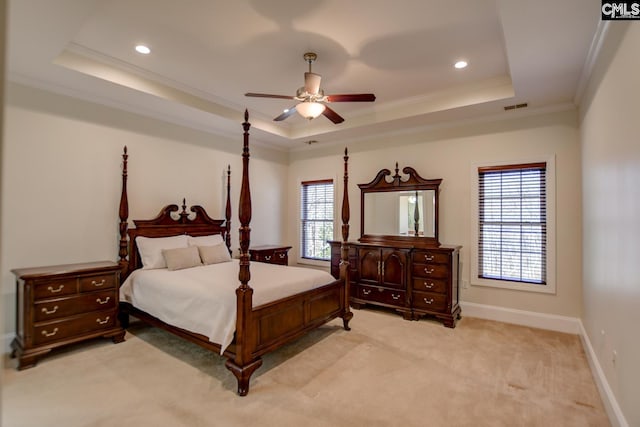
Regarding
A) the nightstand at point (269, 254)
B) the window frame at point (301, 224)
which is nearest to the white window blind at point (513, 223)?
the window frame at point (301, 224)

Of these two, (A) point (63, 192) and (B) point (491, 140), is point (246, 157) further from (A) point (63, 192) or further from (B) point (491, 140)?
(B) point (491, 140)

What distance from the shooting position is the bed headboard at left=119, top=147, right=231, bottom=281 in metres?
4.21

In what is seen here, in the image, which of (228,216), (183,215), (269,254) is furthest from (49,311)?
(269,254)

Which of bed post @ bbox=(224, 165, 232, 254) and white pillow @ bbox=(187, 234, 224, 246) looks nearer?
white pillow @ bbox=(187, 234, 224, 246)

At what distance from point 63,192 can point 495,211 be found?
523 centimetres

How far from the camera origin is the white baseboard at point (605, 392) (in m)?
2.30

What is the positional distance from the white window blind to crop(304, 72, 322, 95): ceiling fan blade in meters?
2.69

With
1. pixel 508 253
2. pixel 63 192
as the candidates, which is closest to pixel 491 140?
pixel 508 253

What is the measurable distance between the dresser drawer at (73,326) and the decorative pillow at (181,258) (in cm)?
78

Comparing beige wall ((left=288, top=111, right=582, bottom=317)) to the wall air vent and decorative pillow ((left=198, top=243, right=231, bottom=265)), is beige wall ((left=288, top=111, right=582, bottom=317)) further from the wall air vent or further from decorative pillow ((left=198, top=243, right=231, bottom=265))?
decorative pillow ((left=198, top=243, right=231, bottom=265))

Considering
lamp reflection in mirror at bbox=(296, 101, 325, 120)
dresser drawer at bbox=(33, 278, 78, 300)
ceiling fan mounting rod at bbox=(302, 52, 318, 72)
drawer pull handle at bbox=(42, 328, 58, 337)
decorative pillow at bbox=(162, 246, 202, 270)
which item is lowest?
drawer pull handle at bbox=(42, 328, 58, 337)

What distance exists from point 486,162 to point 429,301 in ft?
6.57

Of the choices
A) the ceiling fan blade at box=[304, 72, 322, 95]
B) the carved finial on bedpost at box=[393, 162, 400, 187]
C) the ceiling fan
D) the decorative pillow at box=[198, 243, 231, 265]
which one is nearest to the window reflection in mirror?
the carved finial on bedpost at box=[393, 162, 400, 187]

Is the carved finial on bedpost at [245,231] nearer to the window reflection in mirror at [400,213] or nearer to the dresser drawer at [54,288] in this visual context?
the dresser drawer at [54,288]
